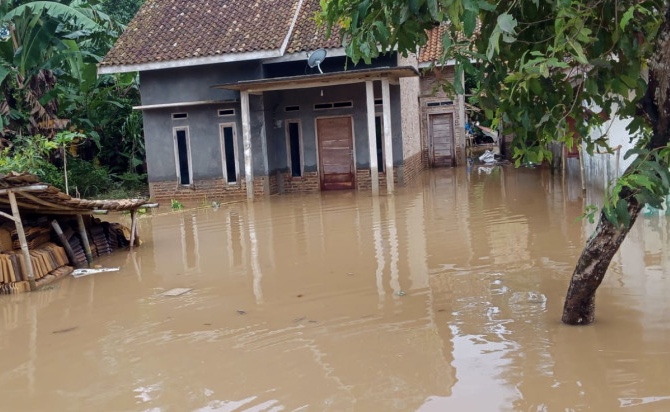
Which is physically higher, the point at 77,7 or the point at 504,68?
the point at 77,7

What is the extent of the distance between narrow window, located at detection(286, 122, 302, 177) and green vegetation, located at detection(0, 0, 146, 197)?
4872mm

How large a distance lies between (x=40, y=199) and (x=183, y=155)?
10.1 meters

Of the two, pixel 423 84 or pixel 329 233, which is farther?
pixel 423 84

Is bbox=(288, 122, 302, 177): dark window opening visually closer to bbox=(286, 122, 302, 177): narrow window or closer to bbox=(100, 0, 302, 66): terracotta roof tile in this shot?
bbox=(286, 122, 302, 177): narrow window

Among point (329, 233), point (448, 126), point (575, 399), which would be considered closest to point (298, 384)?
point (575, 399)

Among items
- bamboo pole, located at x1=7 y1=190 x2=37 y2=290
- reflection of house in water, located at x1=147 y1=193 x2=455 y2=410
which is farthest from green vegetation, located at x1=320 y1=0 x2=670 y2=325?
bamboo pole, located at x1=7 y1=190 x2=37 y2=290

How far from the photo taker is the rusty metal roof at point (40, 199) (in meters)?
8.07

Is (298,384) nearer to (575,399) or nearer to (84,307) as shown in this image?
(575,399)

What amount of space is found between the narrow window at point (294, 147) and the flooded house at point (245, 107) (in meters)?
0.03

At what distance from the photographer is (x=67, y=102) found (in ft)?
62.8

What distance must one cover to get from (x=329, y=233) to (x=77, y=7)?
9.34 metres

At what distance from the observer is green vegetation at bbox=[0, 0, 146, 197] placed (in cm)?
1592

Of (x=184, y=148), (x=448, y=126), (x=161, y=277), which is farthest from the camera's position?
(x=448, y=126)

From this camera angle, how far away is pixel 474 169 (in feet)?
75.5
